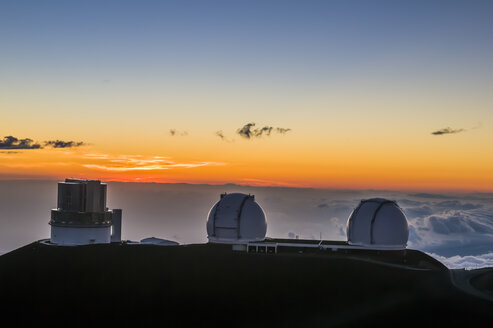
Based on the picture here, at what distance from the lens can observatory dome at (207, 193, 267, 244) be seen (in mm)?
51375

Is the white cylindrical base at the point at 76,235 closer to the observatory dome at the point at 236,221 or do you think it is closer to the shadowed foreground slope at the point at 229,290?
the shadowed foreground slope at the point at 229,290

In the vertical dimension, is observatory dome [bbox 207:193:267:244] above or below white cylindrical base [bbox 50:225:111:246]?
above

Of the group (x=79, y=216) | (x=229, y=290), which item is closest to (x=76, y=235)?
(x=79, y=216)

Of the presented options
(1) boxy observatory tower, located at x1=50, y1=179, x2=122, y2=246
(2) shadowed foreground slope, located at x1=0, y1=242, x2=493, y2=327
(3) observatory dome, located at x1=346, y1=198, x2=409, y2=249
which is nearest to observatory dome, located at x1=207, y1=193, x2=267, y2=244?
(2) shadowed foreground slope, located at x1=0, y1=242, x2=493, y2=327

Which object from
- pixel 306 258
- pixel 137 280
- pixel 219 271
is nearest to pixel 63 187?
pixel 137 280

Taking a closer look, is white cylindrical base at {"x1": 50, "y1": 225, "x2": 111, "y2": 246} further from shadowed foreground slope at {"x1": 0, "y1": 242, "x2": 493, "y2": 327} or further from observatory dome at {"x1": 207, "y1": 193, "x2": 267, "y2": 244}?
observatory dome at {"x1": 207, "y1": 193, "x2": 267, "y2": 244}

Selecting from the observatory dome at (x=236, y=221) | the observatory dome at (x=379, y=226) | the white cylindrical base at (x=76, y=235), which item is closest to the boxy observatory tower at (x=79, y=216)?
the white cylindrical base at (x=76, y=235)

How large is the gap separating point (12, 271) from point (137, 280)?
1208 centimetres

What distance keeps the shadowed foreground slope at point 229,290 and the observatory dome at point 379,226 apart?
137 inches

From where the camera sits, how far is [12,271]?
4628 cm

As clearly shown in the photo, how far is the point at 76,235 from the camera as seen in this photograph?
52.6m

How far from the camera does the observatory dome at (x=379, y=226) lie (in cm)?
5112

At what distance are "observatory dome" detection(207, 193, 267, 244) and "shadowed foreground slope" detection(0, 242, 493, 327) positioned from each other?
15.8 ft

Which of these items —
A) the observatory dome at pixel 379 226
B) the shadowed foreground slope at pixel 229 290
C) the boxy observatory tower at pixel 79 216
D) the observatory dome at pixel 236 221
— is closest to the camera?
the shadowed foreground slope at pixel 229 290
